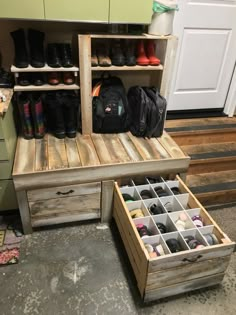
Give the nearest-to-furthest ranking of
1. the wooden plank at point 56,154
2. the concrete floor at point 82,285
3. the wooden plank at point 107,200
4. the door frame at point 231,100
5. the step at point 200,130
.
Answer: the concrete floor at point 82,285
the wooden plank at point 56,154
the wooden plank at point 107,200
the step at point 200,130
the door frame at point 231,100

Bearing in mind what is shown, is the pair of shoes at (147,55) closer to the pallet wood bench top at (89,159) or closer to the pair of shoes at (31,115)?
the pallet wood bench top at (89,159)

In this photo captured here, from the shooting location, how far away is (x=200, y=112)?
262 centimetres

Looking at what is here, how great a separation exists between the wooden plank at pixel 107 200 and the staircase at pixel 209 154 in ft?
2.28

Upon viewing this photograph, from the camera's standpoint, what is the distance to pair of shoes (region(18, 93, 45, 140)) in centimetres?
171

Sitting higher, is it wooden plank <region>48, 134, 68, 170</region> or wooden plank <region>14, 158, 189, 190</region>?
wooden plank <region>48, 134, 68, 170</region>

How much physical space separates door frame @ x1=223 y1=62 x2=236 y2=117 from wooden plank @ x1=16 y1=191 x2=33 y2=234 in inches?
81.6

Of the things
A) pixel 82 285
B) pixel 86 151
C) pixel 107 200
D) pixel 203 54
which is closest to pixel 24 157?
pixel 86 151

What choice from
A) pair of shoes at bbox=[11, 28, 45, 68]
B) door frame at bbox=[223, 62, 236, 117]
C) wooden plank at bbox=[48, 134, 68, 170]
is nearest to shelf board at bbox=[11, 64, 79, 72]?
pair of shoes at bbox=[11, 28, 45, 68]

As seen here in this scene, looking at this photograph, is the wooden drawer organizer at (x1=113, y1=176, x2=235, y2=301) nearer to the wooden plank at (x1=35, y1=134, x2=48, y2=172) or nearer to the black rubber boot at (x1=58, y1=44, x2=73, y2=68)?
the wooden plank at (x1=35, y1=134, x2=48, y2=172)

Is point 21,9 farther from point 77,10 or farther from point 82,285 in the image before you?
point 82,285

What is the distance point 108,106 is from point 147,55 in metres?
0.47

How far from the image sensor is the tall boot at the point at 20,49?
163cm

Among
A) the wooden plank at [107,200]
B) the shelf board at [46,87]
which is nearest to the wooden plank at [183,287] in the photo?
the wooden plank at [107,200]

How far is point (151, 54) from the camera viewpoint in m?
1.92
